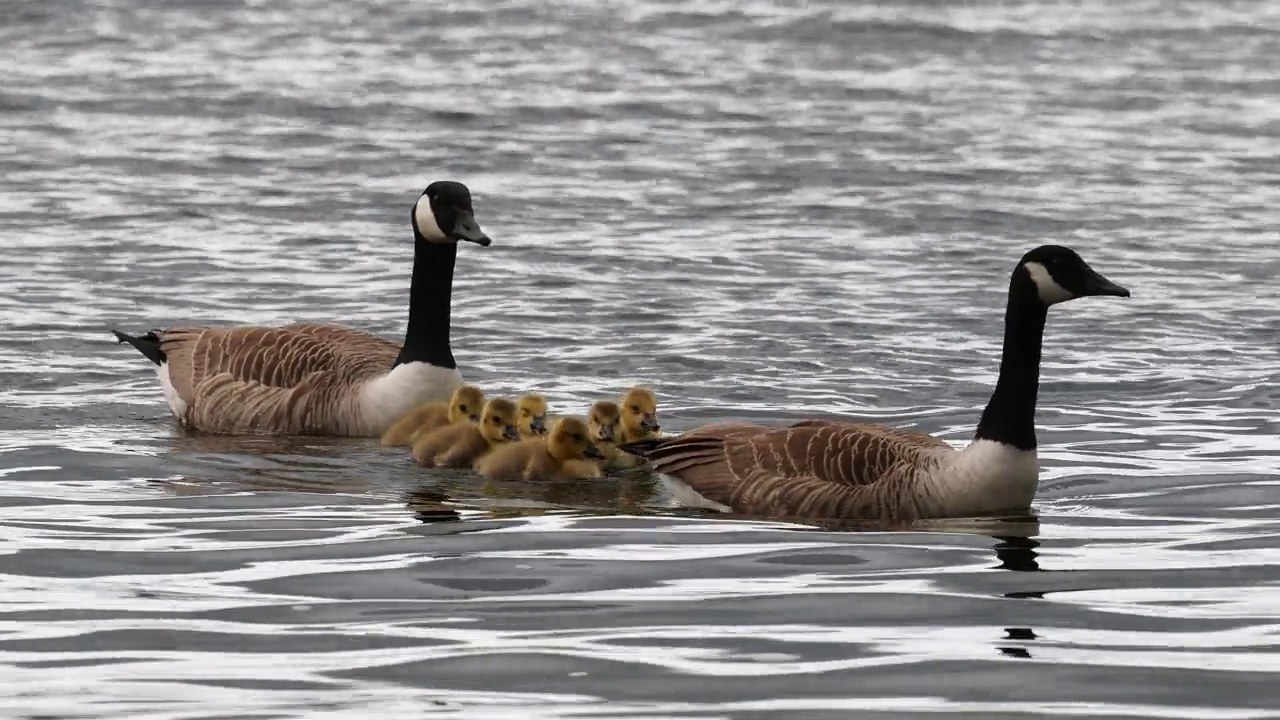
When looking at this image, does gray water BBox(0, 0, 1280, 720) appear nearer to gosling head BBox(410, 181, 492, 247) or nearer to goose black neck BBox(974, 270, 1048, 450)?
goose black neck BBox(974, 270, 1048, 450)

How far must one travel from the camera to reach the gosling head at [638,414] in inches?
461

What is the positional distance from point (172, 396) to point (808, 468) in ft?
15.6

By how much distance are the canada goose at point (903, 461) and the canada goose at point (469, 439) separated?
1.11 meters

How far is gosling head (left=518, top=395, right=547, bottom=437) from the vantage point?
11672 millimetres

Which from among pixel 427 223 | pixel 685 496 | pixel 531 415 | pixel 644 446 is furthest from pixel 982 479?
pixel 427 223

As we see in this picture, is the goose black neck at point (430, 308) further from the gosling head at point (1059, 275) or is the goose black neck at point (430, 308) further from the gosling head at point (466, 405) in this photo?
the gosling head at point (1059, 275)

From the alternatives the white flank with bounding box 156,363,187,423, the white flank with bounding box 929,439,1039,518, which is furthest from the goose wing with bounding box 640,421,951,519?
the white flank with bounding box 156,363,187,423

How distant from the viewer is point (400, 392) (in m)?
12.7

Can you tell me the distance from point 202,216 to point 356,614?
13.4 m

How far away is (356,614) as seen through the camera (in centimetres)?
845

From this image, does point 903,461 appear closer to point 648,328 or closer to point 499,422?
point 499,422

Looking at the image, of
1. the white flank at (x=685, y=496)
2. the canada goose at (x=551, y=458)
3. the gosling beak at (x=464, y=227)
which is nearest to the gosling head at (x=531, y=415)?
the canada goose at (x=551, y=458)

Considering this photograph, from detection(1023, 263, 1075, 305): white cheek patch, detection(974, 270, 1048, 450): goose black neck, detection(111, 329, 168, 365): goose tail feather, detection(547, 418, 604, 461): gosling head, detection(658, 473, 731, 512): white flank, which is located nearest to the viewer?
detection(974, 270, 1048, 450): goose black neck

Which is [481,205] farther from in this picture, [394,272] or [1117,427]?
[1117,427]
